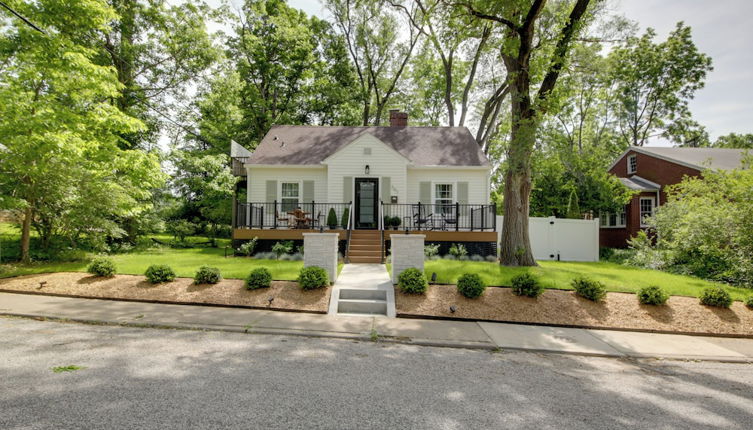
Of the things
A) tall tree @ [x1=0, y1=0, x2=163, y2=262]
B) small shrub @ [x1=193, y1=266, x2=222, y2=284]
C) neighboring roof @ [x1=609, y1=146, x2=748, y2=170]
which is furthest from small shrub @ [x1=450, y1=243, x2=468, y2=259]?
neighboring roof @ [x1=609, y1=146, x2=748, y2=170]

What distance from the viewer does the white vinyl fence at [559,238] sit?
594 inches

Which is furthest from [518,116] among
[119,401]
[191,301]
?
[119,401]

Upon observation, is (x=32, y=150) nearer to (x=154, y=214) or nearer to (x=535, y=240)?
(x=154, y=214)

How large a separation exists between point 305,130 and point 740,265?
679 inches

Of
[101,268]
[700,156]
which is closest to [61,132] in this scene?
[101,268]

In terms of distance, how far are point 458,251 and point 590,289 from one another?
5.40 m

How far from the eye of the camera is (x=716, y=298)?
752 centimetres

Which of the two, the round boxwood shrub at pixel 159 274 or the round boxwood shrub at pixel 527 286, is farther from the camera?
the round boxwood shrub at pixel 159 274

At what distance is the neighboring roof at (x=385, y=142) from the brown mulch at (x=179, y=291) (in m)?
8.46

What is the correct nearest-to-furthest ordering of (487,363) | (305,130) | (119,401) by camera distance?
(119,401) < (487,363) < (305,130)

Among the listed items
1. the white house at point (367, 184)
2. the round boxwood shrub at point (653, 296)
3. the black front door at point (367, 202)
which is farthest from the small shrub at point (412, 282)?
the black front door at point (367, 202)

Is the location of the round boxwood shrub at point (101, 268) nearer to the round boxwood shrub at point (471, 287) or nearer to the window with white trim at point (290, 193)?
the window with white trim at point (290, 193)

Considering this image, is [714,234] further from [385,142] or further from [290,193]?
[290,193]

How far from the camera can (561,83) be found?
35.2 ft
